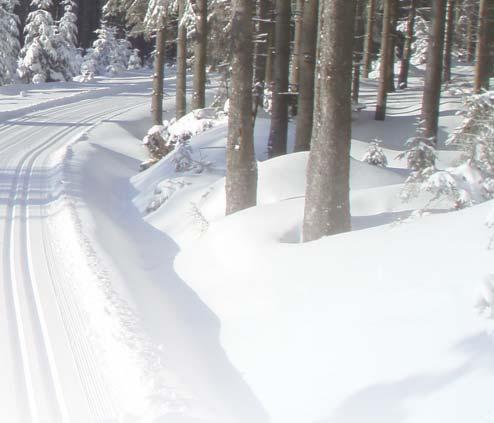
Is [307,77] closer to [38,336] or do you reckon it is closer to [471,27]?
[38,336]

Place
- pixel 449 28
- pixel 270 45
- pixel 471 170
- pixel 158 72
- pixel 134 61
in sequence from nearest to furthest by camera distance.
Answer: pixel 471 170
pixel 158 72
pixel 270 45
pixel 449 28
pixel 134 61

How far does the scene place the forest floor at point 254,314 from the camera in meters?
5.01

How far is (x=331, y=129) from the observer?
7922 mm

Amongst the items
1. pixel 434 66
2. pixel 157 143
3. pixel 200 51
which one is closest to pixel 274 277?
pixel 434 66

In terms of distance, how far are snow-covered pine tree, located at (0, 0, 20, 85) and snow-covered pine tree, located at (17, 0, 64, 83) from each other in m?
0.88

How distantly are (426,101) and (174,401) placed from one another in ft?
35.3

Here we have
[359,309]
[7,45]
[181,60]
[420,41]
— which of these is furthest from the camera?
[7,45]

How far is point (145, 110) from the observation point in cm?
3544

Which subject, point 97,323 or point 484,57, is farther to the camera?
point 484,57

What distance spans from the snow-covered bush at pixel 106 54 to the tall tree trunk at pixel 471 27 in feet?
103

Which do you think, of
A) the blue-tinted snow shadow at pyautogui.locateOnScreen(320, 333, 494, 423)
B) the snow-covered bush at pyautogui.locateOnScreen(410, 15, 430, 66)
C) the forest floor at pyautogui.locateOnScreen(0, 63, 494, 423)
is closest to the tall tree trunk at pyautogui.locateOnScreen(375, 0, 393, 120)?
the forest floor at pyautogui.locateOnScreen(0, 63, 494, 423)

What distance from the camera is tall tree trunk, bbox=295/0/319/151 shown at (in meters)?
13.4

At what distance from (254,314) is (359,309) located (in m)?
1.47

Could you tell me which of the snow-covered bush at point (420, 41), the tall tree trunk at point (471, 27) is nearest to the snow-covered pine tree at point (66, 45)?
the snow-covered bush at point (420, 41)
